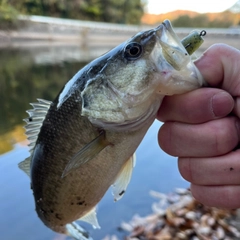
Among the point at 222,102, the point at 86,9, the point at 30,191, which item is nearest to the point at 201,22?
the point at 86,9

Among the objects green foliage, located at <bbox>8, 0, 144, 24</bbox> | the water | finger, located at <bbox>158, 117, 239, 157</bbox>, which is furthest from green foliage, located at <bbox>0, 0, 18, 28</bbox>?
finger, located at <bbox>158, 117, 239, 157</bbox>

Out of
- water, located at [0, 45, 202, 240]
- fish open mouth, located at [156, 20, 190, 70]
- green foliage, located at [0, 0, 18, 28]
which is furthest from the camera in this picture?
green foliage, located at [0, 0, 18, 28]

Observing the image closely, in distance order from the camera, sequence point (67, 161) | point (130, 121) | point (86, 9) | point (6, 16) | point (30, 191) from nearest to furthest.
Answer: point (130, 121)
point (67, 161)
point (30, 191)
point (6, 16)
point (86, 9)

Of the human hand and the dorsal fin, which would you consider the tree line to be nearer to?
the dorsal fin

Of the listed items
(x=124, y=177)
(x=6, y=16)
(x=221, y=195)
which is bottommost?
(x=221, y=195)

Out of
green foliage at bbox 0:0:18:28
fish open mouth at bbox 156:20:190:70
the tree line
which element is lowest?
fish open mouth at bbox 156:20:190:70

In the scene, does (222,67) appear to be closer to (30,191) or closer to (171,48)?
(171,48)

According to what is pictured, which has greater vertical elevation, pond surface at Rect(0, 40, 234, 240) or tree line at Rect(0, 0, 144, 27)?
tree line at Rect(0, 0, 144, 27)

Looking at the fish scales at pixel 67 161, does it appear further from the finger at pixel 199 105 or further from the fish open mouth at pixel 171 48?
the fish open mouth at pixel 171 48
